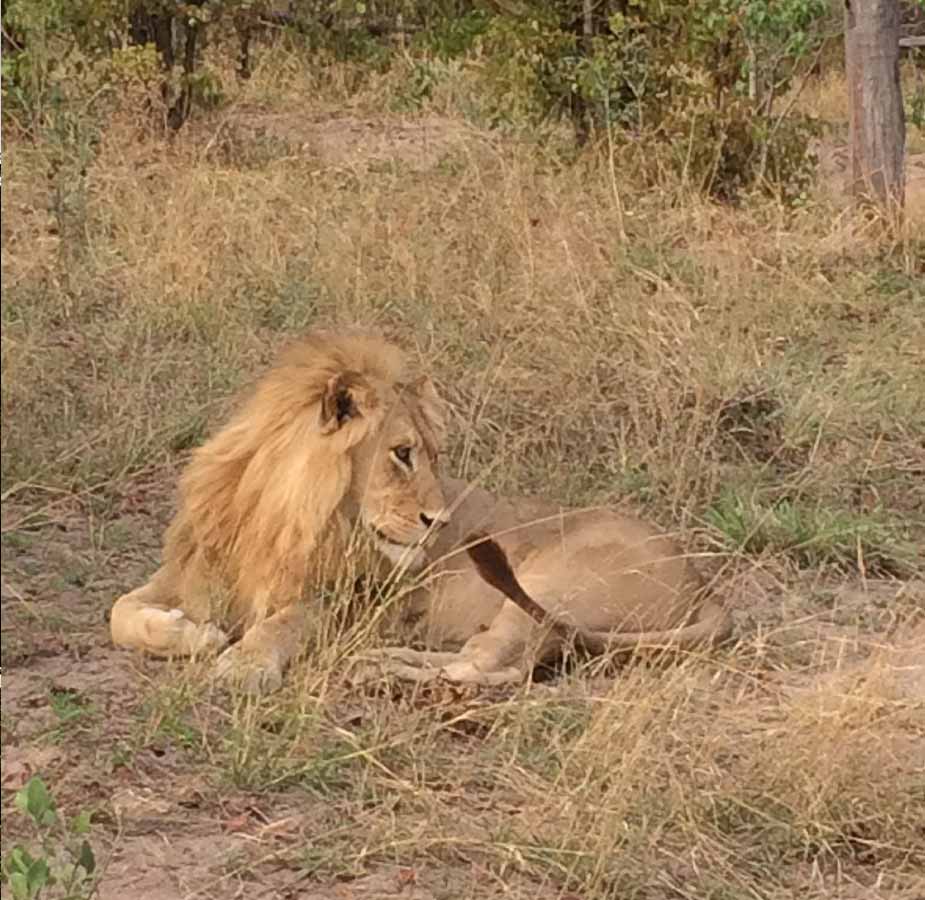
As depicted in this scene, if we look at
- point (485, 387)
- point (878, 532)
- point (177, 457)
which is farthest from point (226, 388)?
point (878, 532)

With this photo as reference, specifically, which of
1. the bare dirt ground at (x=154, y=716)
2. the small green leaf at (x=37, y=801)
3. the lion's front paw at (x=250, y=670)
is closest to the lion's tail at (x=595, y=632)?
the bare dirt ground at (x=154, y=716)

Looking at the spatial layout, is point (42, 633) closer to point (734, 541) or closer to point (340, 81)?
point (734, 541)

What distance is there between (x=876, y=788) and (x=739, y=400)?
2575 millimetres

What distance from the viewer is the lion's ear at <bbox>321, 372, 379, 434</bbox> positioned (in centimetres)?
383

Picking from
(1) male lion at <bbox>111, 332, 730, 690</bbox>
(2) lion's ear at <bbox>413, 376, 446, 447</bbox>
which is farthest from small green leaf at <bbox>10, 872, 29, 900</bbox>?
(2) lion's ear at <bbox>413, 376, 446, 447</bbox>

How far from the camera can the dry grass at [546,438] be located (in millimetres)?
3166

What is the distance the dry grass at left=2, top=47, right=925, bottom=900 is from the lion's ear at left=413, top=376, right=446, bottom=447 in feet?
1.95

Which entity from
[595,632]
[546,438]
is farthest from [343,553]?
[546,438]

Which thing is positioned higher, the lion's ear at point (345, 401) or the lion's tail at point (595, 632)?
the lion's ear at point (345, 401)

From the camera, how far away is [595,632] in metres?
4.07

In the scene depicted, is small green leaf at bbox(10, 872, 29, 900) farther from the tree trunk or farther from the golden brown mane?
the tree trunk

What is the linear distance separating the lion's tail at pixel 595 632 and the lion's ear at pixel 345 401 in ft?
1.19

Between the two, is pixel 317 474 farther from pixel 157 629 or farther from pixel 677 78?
pixel 677 78

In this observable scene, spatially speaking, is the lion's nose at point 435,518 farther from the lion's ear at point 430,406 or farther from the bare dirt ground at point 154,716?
the bare dirt ground at point 154,716
